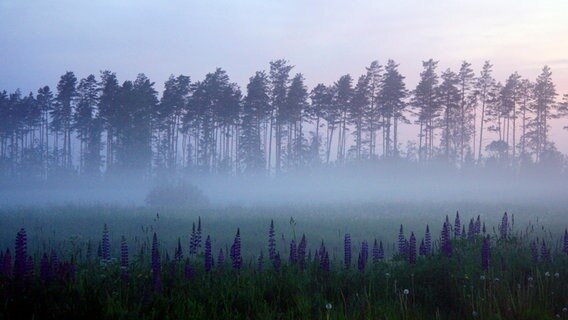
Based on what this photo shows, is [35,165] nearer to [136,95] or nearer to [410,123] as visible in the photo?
[136,95]

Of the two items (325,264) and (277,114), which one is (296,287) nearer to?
(325,264)

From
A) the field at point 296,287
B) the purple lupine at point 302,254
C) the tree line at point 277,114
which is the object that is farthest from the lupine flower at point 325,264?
the tree line at point 277,114

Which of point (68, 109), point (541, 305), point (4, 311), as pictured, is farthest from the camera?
point (68, 109)

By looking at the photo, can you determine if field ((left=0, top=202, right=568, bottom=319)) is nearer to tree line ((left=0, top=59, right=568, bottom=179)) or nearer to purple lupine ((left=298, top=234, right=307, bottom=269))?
purple lupine ((left=298, top=234, right=307, bottom=269))

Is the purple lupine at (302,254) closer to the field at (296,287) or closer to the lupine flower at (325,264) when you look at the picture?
the field at (296,287)

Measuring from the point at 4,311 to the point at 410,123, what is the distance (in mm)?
56934

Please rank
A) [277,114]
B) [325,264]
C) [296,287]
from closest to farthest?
1. [296,287]
2. [325,264]
3. [277,114]

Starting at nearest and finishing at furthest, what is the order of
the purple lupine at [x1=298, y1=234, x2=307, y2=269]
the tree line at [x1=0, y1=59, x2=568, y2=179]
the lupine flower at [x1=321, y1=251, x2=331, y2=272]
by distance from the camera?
the lupine flower at [x1=321, y1=251, x2=331, y2=272] → the purple lupine at [x1=298, y1=234, x2=307, y2=269] → the tree line at [x1=0, y1=59, x2=568, y2=179]

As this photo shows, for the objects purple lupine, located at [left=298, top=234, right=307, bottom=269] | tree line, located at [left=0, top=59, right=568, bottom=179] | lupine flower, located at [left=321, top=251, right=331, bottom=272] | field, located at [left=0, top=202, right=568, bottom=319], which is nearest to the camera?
field, located at [left=0, top=202, right=568, bottom=319]

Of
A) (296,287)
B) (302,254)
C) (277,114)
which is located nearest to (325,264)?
(302,254)

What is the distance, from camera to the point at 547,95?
62.5m

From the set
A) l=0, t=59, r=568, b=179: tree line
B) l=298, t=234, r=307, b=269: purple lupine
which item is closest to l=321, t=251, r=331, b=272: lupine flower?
l=298, t=234, r=307, b=269: purple lupine

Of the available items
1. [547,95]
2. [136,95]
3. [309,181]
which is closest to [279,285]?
[309,181]

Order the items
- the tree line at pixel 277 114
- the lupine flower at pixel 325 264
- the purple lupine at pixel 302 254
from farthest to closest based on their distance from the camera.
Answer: the tree line at pixel 277 114 < the purple lupine at pixel 302 254 < the lupine flower at pixel 325 264
